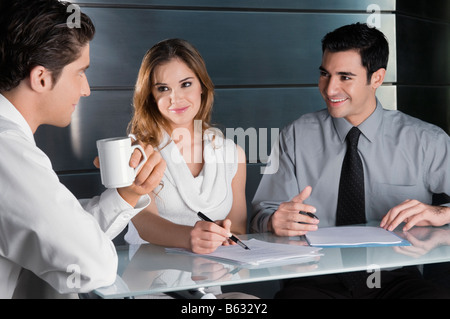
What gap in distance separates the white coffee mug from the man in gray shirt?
2.87ft

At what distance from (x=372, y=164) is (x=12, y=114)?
1.51 meters

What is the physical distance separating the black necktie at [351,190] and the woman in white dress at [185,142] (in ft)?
1.42

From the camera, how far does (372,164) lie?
7.63 ft

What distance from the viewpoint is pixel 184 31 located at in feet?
11.0

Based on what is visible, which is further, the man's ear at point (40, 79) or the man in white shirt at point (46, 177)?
the man's ear at point (40, 79)

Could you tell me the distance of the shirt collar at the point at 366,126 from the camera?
2361mm

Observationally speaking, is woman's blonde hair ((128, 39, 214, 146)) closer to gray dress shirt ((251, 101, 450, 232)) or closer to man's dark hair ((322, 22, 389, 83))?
gray dress shirt ((251, 101, 450, 232))

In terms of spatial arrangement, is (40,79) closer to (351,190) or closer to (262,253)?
(262,253)

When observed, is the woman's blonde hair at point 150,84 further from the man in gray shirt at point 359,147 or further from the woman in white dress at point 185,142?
the man in gray shirt at point 359,147

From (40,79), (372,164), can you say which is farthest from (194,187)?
(40,79)

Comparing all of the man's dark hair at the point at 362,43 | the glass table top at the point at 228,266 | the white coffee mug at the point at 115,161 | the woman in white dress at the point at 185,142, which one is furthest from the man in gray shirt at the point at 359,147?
the white coffee mug at the point at 115,161
